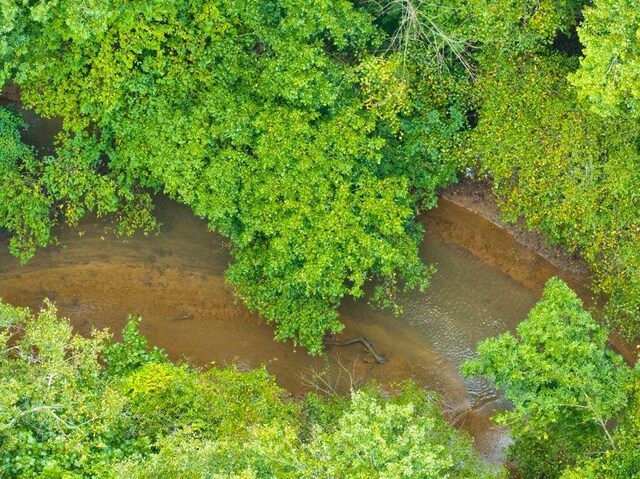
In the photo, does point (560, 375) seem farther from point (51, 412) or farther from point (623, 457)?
point (51, 412)

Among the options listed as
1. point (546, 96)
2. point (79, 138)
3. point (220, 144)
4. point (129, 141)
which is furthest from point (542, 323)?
point (79, 138)

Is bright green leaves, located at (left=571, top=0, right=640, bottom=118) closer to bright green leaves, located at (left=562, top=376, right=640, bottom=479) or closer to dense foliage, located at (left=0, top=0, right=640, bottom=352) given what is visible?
dense foliage, located at (left=0, top=0, right=640, bottom=352)

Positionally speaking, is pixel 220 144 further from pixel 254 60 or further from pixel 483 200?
pixel 483 200

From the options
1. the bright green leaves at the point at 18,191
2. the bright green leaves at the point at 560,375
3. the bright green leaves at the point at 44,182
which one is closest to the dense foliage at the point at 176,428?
the bright green leaves at the point at 560,375

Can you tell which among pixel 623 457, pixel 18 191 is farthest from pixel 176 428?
pixel 623 457

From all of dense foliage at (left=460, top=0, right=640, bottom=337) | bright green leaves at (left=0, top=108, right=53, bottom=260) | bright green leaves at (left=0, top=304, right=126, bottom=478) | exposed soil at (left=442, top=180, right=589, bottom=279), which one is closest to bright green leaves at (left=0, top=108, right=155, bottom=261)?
bright green leaves at (left=0, top=108, right=53, bottom=260)

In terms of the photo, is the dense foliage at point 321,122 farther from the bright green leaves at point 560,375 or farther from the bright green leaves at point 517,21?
the bright green leaves at point 560,375

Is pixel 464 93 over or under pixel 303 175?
over
